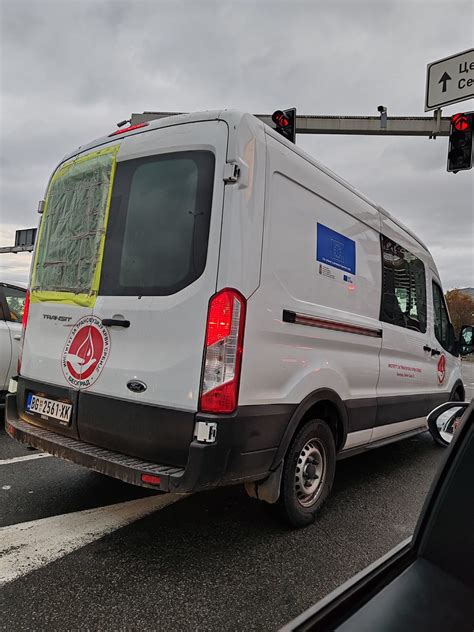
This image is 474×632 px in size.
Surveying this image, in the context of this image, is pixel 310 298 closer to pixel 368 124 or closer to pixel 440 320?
pixel 440 320

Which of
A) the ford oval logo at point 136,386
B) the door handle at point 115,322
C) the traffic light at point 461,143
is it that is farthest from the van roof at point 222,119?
the traffic light at point 461,143

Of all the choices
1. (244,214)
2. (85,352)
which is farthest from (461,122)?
(85,352)

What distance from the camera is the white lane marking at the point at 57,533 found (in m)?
2.50

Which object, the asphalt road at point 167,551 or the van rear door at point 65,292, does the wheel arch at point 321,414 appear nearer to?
the asphalt road at point 167,551

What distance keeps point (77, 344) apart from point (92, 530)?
3.88 feet

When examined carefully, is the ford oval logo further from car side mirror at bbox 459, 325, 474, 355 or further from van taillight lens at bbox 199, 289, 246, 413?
car side mirror at bbox 459, 325, 474, 355

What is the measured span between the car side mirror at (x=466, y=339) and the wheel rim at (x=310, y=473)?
3.50 m

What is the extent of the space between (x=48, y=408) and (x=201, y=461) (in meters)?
1.35

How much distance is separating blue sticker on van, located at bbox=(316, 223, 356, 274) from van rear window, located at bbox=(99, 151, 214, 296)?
958 mm

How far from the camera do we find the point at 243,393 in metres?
2.54

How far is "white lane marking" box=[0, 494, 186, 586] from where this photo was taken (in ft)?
8.21

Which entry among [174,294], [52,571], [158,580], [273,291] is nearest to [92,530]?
[52,571]

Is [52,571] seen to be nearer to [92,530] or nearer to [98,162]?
[92,530]

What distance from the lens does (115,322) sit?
282 cm
